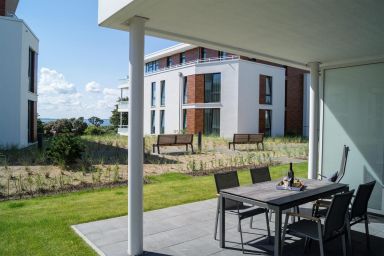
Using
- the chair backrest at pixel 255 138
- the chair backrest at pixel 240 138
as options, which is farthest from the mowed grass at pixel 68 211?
the chair backrest at pixel 255 138

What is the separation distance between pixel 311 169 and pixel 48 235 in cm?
544

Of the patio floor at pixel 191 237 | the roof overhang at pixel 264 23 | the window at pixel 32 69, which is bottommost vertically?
the patio floor at pixel 191 237

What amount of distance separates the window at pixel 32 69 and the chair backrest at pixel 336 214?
1818 cm

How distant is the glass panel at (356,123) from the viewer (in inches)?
241

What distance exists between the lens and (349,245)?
166 inches

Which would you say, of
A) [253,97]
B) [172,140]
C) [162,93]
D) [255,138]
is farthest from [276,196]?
[162,93]

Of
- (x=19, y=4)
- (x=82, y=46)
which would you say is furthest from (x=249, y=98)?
(x=19, y=4)

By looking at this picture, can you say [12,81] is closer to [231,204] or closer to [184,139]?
[184,139]

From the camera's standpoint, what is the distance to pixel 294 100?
30375 millimetres

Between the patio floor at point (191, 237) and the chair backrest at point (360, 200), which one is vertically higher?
the chair backrest at point (360, 200)

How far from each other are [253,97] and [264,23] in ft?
72.7

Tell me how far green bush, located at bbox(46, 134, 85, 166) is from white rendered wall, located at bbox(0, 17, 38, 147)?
5.96m

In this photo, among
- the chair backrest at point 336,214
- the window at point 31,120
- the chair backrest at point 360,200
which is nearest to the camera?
the chair backrest at point 336,214

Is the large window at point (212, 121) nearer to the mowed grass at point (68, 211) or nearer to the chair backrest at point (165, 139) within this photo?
the chair backrest at point (165, 139)
